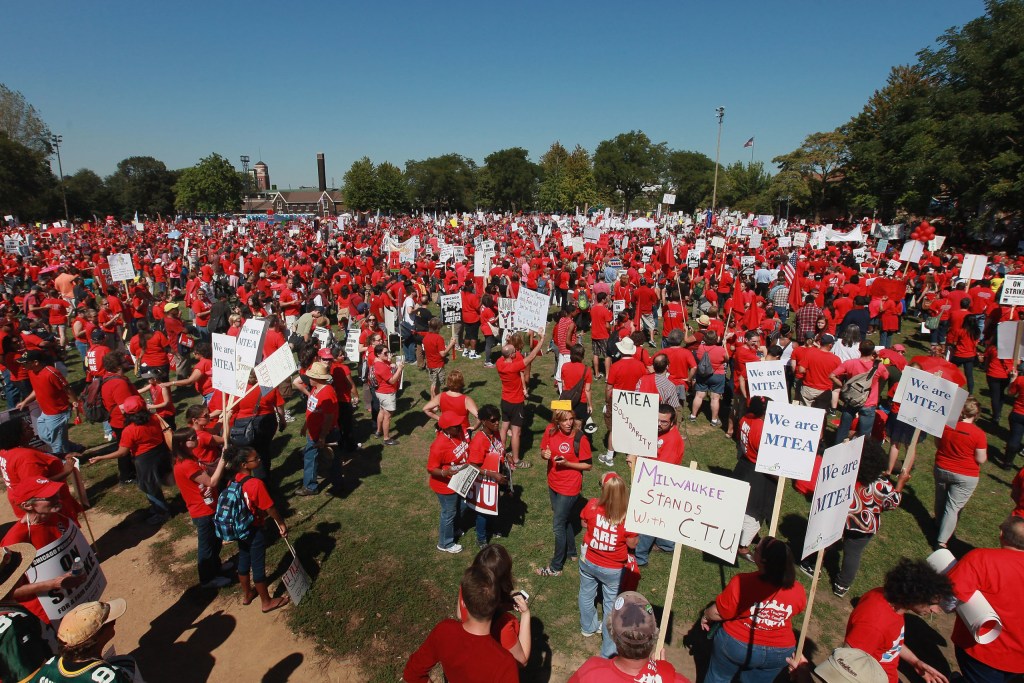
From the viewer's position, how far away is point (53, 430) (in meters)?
7.82

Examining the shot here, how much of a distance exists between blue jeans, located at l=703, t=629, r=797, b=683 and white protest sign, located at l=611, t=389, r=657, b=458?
1927 millimetres

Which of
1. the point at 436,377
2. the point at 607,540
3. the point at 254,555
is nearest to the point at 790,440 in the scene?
the point at 607,540

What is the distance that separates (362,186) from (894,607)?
92641 mm

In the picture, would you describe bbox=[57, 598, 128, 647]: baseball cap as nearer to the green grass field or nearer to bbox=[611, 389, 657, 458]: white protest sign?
the green grass field

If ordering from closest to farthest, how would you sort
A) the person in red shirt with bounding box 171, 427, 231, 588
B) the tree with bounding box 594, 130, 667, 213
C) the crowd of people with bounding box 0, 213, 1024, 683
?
the crowd of people with bounding box 0, 213, 1024, 683, the person in red shirt with bounding box 171, 427, 231, 588, the tree with bounding box 594, 130, 667, 213

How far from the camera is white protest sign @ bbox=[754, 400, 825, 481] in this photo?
4.97 metres

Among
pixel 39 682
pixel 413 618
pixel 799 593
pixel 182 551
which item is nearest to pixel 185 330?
pixel 182 551

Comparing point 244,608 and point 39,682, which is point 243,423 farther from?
point 39,682

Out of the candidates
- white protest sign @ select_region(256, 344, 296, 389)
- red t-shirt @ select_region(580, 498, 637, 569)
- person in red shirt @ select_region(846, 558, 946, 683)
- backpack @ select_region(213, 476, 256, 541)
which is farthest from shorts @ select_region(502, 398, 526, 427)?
person in red shirt @ select_region(846, 558, 946, 683)

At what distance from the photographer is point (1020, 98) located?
30.0 meters

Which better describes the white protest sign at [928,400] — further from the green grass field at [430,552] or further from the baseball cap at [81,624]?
the baseball cap at [81,624]

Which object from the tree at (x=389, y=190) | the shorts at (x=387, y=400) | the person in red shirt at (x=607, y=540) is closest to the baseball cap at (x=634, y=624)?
the person in red shirt at (x=607, y=540)

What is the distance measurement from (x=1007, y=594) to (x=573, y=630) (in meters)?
3.58

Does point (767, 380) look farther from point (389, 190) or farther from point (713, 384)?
point (389, 190)
